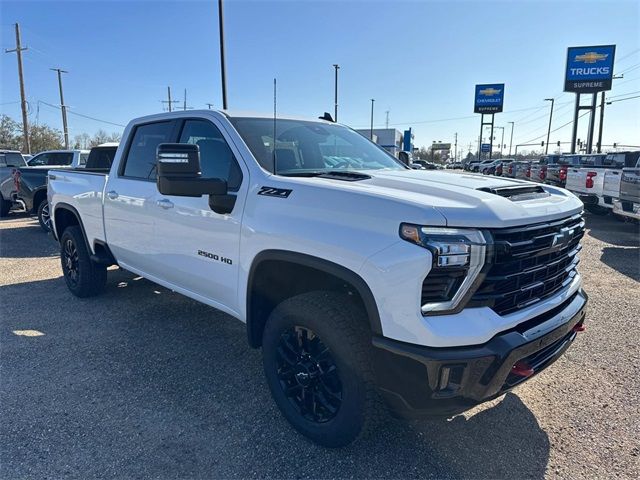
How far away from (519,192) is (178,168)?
6.59 feet

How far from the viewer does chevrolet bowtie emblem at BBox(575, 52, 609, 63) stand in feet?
108

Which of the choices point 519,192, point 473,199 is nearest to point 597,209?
point 519,192

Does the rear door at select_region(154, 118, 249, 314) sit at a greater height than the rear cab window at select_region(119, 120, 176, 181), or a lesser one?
lesser

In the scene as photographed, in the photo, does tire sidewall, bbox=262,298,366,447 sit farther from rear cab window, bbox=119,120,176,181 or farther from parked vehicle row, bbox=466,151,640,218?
parked vehicle row, bbox=466,151,640,218

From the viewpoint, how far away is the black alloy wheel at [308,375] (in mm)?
2508

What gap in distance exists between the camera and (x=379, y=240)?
2.14 meters

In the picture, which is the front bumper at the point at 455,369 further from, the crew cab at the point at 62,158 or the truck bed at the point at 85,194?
the crew cab at the point at 62,158

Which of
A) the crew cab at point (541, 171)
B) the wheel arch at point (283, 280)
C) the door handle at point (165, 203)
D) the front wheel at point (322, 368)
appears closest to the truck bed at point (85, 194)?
the door handle at point (165, 203)

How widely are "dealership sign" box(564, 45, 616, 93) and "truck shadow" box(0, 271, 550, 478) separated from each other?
1480 inches

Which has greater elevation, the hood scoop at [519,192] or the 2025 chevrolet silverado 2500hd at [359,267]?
the hood scoop at [519,192]

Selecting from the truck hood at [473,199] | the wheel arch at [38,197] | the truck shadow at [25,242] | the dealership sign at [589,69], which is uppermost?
the dealership sign at [589,69]

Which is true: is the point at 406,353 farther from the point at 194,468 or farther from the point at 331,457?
the point at 194,468

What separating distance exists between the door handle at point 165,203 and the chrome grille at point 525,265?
242 centimetres

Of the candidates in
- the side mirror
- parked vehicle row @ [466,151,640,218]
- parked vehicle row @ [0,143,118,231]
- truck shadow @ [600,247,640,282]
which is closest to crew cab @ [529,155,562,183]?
parked vehicle row @ [466,151,640,218]
